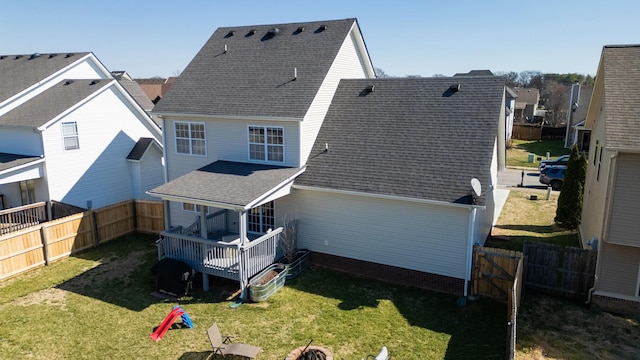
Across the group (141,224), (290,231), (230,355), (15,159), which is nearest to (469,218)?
(290,231)

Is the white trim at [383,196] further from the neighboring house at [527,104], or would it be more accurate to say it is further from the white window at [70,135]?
the neighboring house at [527,104]

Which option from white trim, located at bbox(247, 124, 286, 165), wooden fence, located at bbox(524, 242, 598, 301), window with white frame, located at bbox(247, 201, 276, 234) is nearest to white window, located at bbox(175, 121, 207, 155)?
white trim, located at bbox(247, 124, 286, 165)

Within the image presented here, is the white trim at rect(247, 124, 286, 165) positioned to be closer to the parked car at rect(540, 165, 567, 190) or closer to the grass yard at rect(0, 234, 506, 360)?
the grass yard at rect(0, 234, 506, 360)

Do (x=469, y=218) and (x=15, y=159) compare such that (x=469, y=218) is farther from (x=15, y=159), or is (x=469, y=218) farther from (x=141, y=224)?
(x=15, y=159)

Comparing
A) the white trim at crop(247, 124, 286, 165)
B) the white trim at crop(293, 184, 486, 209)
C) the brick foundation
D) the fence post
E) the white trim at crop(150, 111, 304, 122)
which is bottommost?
the brick foundation

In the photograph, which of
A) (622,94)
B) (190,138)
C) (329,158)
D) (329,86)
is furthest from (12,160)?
(622,94)
